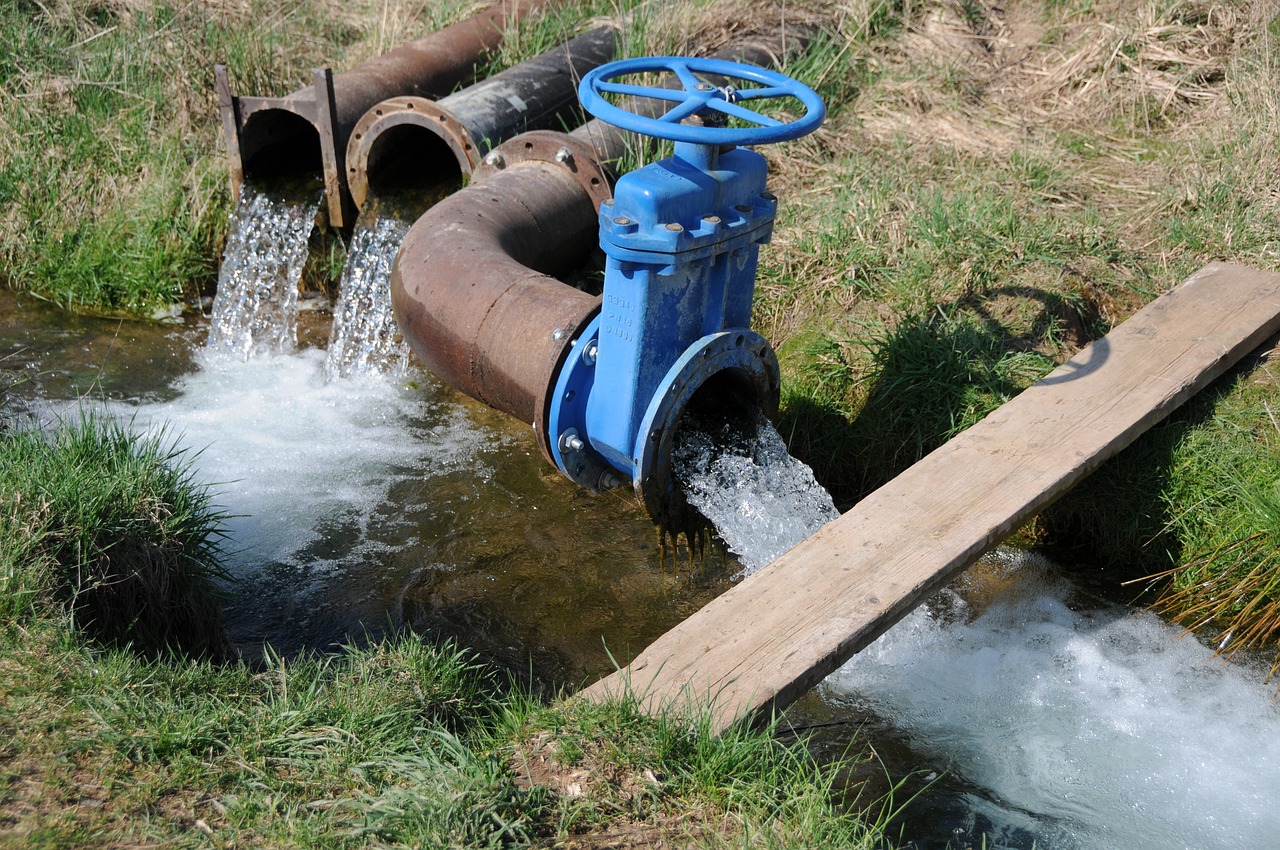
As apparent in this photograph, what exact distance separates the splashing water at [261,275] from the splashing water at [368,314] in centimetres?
30

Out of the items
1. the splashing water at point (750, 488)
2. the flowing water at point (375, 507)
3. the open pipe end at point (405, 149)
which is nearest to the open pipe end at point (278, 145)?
the open pipe end at point (405, 149)

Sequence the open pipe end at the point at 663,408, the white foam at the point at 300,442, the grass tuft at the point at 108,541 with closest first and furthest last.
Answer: the grass tuft at the point at 108,541, the open pipe end at the point at 663,408, the white foam at the point at 300,442

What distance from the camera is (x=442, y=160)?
558 centimetres

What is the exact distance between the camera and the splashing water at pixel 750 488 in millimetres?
3433

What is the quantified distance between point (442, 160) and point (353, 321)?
45.4 inches

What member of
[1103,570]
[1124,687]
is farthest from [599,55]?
[1124,687]

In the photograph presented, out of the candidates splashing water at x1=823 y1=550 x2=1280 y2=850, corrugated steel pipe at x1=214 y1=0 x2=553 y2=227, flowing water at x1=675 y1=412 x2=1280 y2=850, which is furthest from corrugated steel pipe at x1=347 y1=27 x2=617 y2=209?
splashing water at x1=823 y1=550 x2=1280 y2=850

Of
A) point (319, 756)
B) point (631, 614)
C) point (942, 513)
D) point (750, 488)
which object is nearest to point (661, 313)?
point (750, 488)

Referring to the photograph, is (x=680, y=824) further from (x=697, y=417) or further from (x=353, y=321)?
(x=353, y=321)

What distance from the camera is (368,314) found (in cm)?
486

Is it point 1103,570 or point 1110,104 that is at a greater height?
point 1110,104

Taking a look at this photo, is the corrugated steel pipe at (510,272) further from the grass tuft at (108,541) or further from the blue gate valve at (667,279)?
the grass tuft at (108,541)

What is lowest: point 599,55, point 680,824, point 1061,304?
point 680,824

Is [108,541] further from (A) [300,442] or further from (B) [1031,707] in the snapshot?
(B) [1031,707]
